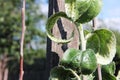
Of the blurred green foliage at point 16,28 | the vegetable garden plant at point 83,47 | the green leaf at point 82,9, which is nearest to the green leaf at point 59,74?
the vegetable garden plant at point 83,47

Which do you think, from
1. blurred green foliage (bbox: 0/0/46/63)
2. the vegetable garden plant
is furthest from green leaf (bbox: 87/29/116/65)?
blurred green foliage (bbox: 0/0/46/63)

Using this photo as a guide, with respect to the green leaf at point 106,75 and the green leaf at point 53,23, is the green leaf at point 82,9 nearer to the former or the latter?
the green leaf at point 53,23

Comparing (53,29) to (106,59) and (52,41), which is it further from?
(106,59)

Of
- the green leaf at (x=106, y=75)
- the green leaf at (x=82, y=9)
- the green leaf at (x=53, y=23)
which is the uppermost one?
the green leaf at (x=82, y=9)

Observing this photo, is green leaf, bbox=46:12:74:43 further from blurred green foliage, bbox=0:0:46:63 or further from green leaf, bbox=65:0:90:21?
blurred green foliage, bbox=0:0:46:63

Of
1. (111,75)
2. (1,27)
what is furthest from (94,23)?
(1,27)

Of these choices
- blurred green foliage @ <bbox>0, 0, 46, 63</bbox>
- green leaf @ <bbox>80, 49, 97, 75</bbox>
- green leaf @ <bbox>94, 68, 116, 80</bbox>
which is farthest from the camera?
blurred green foliage @ <bbox>0, 0, 46, 63</bbox>
